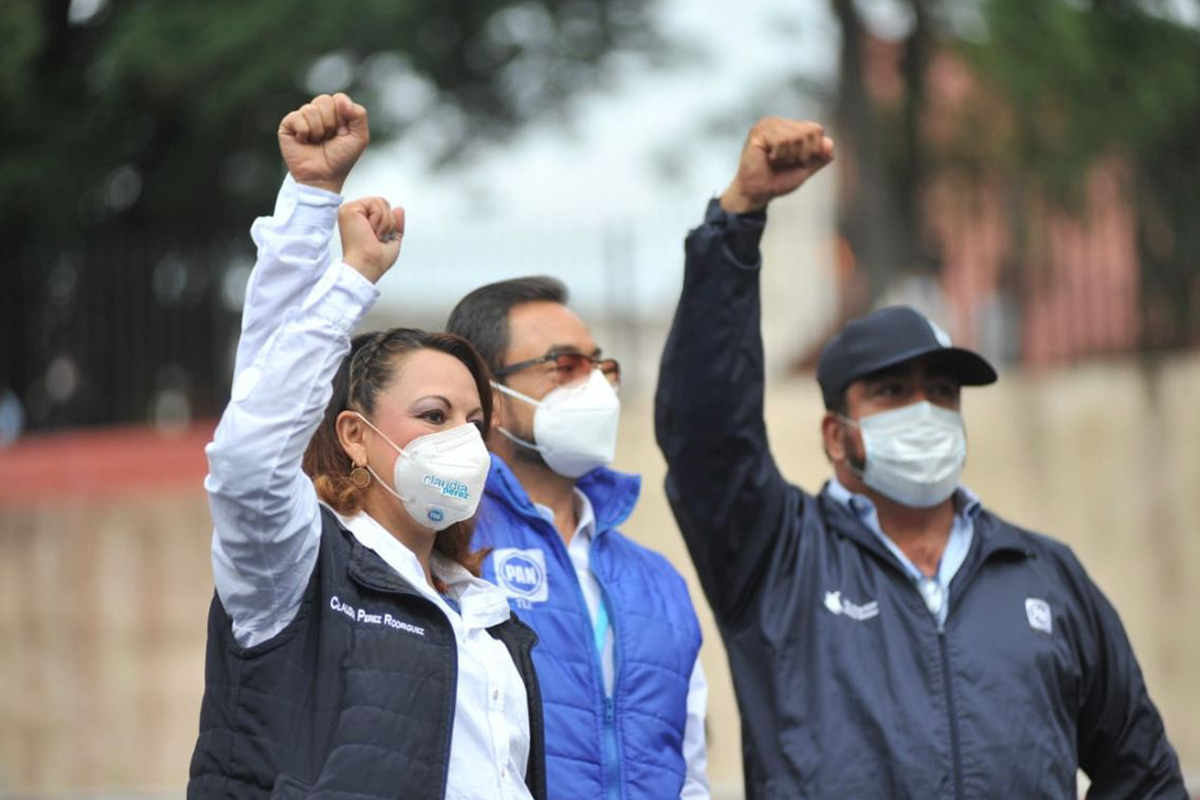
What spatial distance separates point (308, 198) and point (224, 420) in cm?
43

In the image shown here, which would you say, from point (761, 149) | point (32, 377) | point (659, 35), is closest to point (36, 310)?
point (32, 377)

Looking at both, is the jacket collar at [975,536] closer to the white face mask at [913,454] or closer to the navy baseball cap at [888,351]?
the white face mask at [913,454]

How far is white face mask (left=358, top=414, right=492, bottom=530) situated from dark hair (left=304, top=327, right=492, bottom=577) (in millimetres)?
63

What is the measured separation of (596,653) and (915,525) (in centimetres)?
96

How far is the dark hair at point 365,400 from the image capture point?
3309 mm

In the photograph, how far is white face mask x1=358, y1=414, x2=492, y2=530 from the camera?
326cm

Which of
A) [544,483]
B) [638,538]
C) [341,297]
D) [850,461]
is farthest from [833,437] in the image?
[638,538]

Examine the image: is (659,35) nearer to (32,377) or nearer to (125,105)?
(125,105)

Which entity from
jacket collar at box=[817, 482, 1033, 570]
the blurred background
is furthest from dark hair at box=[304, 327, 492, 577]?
the blurred background

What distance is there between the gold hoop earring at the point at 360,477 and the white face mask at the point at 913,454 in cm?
151

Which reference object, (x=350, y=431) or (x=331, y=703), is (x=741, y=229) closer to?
(x=350, y=431)

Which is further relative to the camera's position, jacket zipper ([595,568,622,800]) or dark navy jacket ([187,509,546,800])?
jacket zipper ([595,568,622,800])

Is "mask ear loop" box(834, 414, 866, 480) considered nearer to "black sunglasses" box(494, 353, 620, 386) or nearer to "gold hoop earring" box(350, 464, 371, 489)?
"black sunglasses" box(494, 353, 620, 386)

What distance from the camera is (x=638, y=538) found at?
33.6ft
